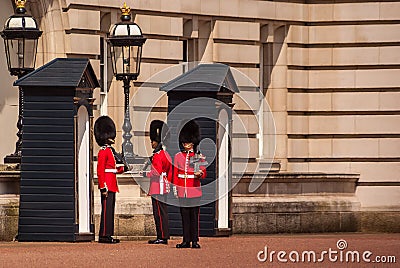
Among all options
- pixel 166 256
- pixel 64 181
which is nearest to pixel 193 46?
pixel 64 181

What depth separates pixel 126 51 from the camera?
2309 centimetres

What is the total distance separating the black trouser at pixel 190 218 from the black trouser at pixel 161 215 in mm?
712

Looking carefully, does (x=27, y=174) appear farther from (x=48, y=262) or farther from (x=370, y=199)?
(x=370, y=199)

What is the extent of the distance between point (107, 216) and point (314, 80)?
1117cm

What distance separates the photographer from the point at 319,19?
1187 inches

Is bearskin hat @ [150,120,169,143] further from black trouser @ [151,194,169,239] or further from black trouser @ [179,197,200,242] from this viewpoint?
black trouser @ [179,197,200,242]

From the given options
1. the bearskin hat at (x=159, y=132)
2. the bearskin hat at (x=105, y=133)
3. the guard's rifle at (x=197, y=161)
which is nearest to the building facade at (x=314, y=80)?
the bearskin hat at (x=159, y=132)

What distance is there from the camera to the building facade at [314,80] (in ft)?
95.7

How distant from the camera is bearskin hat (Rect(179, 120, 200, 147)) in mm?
Answer: 19552

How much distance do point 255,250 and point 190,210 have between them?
89 centimetres

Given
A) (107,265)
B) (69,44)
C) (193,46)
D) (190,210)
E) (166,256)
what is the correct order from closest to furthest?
(107,265)
(166,256)
(190,210)
(69,44)
(193,46)

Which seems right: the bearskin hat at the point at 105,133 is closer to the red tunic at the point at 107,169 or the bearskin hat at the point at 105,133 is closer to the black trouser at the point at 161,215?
the red tunic at the point at 107,169

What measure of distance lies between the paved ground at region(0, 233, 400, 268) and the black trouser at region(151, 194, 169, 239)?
0.61ft

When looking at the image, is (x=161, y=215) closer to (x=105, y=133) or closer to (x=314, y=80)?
(x=105, y=133)
